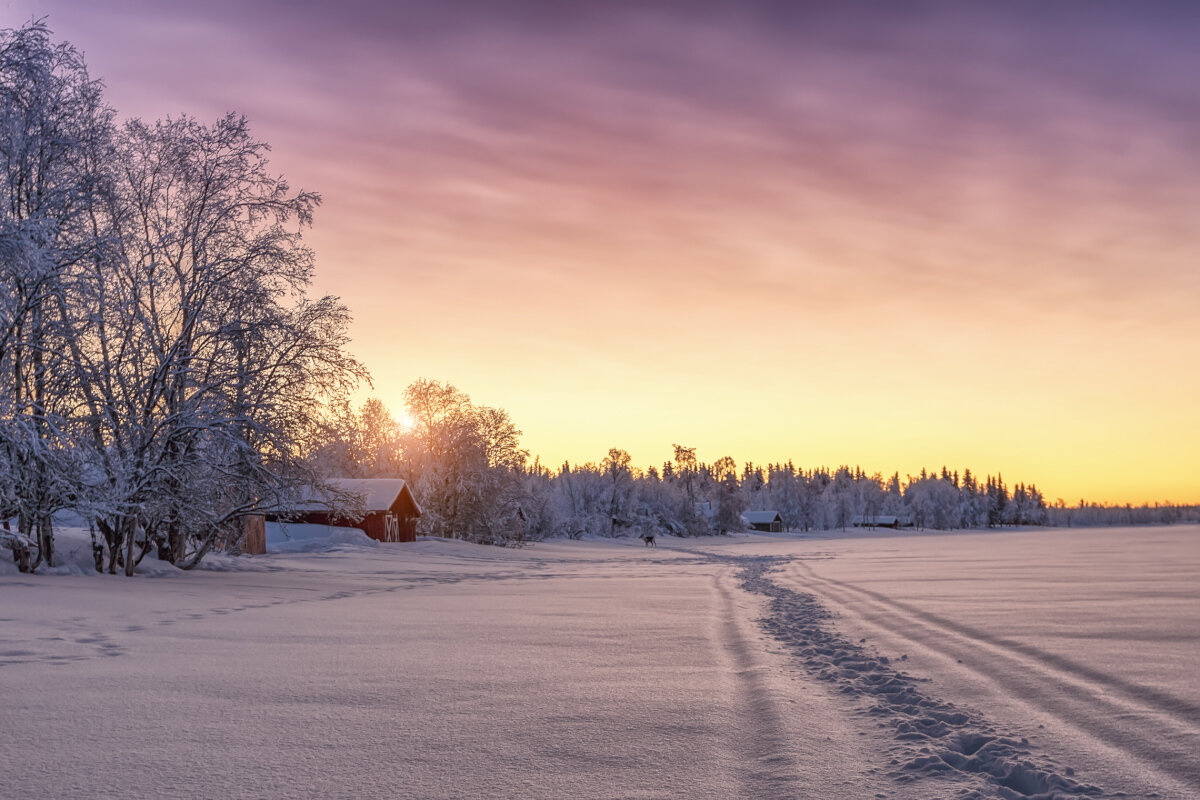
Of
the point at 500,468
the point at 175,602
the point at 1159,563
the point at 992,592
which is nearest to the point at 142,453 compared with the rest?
the point at 175,602

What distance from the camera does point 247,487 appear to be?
21.6m

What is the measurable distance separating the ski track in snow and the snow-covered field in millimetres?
24

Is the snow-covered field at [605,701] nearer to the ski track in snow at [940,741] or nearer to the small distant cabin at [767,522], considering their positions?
the ski track in snow at [940,741]

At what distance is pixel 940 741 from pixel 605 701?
2.48 meters

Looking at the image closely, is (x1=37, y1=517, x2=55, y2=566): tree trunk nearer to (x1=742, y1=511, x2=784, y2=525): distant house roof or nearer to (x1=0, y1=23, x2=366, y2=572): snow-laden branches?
(x1=0, y1=23, x2=366, y2=572): snow-laden branches

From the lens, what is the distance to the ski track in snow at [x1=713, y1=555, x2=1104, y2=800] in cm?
450

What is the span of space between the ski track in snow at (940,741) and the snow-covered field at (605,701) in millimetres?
24

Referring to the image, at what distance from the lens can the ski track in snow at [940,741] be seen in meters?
4.50

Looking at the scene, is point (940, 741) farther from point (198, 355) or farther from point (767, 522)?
point (767, 522)

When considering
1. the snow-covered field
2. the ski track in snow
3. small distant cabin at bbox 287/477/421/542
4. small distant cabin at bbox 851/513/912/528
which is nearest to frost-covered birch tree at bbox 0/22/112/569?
the snow-covered field

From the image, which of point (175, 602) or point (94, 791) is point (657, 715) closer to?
point (94, 791)

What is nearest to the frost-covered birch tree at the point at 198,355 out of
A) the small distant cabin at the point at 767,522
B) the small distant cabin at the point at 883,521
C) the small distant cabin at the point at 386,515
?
the small distant cabin at the point at 386,515

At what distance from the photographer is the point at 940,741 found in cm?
539

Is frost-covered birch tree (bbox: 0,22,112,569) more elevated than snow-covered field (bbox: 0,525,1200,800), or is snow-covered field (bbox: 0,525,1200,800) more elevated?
frost-covered birch tree (bbox: 0,22,112,569)
